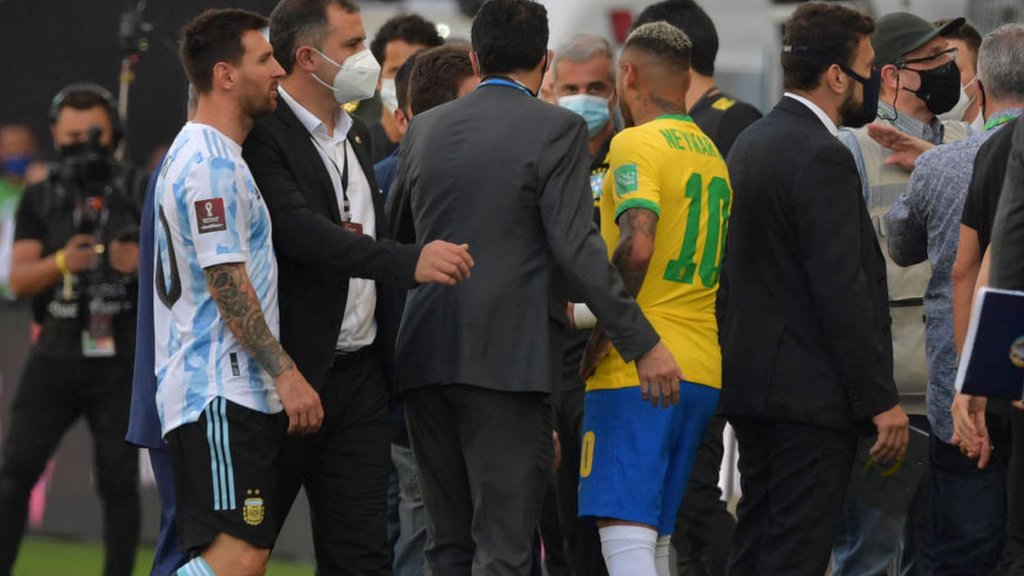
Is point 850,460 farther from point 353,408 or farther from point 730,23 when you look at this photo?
point 730,23

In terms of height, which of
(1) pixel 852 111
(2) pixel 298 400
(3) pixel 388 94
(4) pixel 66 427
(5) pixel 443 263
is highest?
(1) pixel 852 111

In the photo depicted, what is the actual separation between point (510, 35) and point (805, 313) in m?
1.28

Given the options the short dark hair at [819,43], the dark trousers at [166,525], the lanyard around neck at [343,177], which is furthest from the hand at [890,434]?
the dark trousers at [166,525]

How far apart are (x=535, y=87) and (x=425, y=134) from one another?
1.23 ft

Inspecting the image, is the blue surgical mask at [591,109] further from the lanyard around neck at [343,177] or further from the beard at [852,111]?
the lanyard around neck at [343,177]

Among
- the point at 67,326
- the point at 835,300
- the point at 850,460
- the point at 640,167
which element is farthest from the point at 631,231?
the point at 67,326

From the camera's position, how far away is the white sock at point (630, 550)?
5758 millimetres

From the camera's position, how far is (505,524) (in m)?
5.45

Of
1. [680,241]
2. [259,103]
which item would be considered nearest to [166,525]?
[259,103]

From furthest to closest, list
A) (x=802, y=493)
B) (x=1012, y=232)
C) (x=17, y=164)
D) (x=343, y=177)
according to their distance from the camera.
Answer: (x=17, y=164) → (x=802, y=493) → (x=343, y=177) → (x=1012, y=232)

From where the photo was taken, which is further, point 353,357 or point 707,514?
point 707,514

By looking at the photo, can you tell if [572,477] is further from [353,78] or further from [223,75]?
[223,75]

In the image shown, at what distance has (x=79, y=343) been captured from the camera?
842 cm

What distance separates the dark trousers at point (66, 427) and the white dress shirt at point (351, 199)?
117 inches
